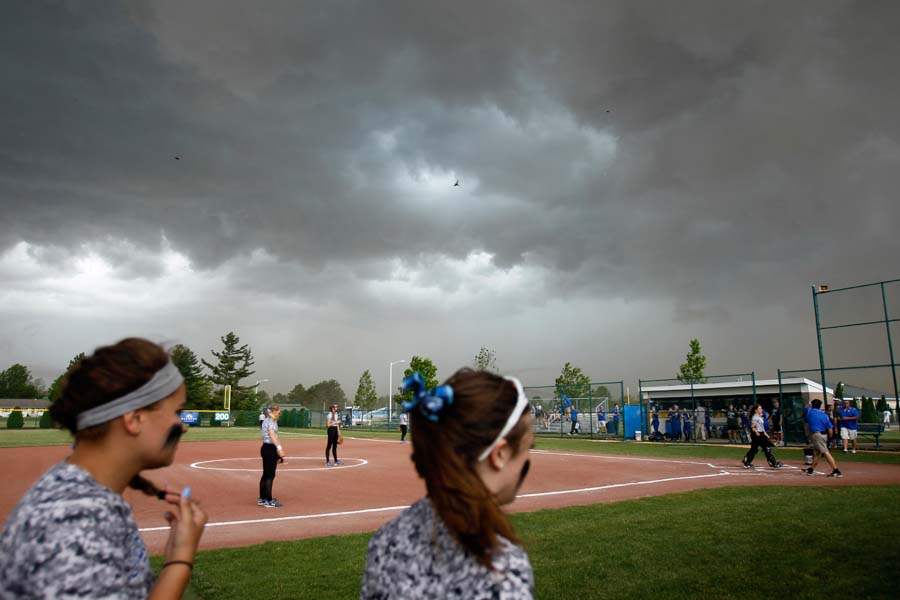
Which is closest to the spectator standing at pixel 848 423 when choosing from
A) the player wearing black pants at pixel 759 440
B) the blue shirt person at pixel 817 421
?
the player wearing black pants at pixel 759 440

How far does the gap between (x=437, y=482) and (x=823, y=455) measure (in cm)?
1717

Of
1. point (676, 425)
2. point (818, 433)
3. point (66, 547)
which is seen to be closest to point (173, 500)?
point (66, 547)

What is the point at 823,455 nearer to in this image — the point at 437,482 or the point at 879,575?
the point at 879,575

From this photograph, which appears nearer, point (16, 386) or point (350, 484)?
point (350, 484)

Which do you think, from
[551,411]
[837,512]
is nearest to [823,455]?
[837,512]

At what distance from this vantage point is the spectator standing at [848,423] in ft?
77.9

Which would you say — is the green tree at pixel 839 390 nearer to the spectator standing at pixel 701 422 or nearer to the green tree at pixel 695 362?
the spectator standing at pixel 701 422

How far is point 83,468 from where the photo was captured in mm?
1973

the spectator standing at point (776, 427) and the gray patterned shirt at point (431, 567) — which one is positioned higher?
the gray patterned shirt at point (431, 567)

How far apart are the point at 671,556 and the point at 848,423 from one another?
21.8 m

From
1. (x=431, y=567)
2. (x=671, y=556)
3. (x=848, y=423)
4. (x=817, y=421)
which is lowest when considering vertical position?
(x=671, y=556)

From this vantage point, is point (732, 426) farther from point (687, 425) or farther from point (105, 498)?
point (105, 498)

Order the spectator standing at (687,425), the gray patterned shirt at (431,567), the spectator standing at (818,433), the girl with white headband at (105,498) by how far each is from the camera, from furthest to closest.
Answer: the spectator standing at (687,425) < the spectator standing at (818,433) < the girl with white headband at (105,498) < the gray patterned shirt at (431,567)

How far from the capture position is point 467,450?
1826mm
